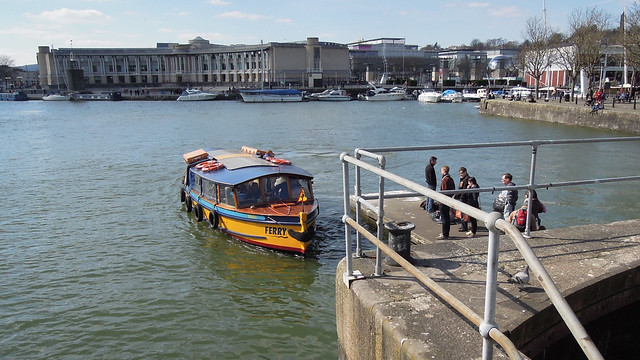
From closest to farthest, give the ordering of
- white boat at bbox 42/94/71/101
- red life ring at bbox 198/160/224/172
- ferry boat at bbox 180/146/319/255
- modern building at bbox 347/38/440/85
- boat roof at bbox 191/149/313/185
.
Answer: ferry boat at bbox 180/146/319/255
boat roof at bbox 191/149/313/185
red life ring at bbox 198/160/224/172
white boat at bbox 42/94/71/101
modern building at bbox 347/38/440/85

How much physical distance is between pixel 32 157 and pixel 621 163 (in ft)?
121

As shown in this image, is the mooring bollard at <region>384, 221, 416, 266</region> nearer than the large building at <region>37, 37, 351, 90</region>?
Yes

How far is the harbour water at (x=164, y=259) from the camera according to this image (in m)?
9.65

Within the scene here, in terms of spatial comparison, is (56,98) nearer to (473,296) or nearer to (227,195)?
(227,195)

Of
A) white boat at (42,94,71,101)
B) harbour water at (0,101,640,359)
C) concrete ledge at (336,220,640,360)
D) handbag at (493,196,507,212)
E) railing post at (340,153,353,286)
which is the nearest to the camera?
concrete ledge at (336,220,640,360)

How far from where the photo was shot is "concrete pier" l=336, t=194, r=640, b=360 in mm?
4094

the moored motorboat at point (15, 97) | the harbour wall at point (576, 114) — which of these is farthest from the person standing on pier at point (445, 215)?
the moored motorboat at point (15, 97)

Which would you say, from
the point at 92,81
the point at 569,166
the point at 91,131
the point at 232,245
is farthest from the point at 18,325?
the point at 92,81

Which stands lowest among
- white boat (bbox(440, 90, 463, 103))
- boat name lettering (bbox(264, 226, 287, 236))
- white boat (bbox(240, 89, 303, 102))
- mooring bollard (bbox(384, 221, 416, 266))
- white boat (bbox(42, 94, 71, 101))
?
boat name lettering (bbox(264, 226, 287, 236))

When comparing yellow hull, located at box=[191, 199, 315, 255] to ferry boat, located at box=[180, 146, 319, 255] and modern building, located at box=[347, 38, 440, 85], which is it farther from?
modern building, located at box=[347, 38, 440, 85]

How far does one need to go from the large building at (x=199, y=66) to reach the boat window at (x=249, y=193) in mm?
132272

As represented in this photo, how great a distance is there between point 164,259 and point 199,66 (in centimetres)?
16252

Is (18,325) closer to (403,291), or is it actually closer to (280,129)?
(403,291)

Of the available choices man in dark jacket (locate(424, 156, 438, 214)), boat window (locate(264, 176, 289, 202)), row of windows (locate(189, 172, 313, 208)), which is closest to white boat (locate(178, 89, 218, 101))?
row of windows (locate(189, 172, 313, 208))
